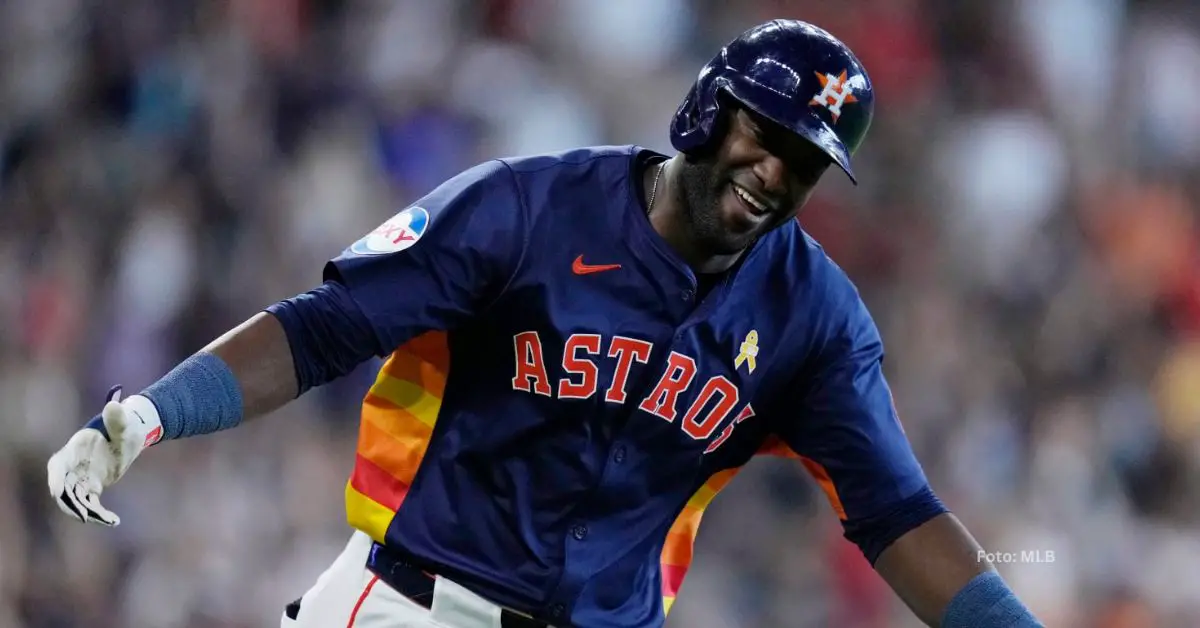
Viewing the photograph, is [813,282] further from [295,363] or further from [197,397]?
[197,397]

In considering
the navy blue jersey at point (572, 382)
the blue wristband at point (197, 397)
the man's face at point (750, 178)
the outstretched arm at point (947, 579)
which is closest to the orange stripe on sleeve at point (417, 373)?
the navy blue jersey at point (572, 382)

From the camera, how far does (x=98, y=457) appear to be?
9.21 feet

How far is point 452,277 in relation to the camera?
3287 mm

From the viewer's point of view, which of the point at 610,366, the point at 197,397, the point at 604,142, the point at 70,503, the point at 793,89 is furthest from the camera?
the point at 604,142

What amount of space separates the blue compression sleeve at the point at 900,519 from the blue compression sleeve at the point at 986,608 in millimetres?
174

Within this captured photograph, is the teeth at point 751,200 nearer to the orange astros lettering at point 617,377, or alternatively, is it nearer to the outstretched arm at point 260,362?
the orange astros lettering at point 617,377

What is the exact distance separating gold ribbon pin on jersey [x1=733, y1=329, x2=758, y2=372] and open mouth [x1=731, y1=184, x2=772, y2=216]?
301 mm

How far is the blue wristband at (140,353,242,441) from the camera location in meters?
2.96

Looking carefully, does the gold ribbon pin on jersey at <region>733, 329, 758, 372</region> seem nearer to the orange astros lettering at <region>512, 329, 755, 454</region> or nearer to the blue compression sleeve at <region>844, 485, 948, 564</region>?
the orange astros lettering at <region>512, 329, 755, 454</region>

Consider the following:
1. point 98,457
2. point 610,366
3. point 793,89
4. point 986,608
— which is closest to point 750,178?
point 793,89

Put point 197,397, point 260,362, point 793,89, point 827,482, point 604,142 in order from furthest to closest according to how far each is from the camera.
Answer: point 604,142
point 827,482
point 793,89
point 260,362
point 197,397

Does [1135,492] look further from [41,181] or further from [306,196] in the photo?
[41,181]

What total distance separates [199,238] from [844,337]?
14.3ft

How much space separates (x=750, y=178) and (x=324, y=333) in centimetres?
90
